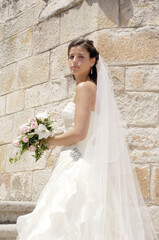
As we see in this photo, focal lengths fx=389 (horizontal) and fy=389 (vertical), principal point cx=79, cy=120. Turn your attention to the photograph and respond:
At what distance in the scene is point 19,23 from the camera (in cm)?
518

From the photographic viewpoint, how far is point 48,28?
461 cm

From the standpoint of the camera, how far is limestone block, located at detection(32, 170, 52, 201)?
4.23 m

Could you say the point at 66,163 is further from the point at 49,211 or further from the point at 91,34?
the point at 91,34

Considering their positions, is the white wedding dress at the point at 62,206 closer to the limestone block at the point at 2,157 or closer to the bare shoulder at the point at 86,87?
the bare shoulder at the point at 86,87

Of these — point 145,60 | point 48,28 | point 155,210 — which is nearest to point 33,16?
point 48,28

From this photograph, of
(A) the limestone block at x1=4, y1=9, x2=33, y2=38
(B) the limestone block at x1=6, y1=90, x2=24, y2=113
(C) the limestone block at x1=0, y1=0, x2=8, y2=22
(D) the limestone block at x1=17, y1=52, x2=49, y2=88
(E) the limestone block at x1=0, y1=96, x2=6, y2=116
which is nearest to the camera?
(D) the limestone block at x1=17, y1=52, x2=49, y2=88

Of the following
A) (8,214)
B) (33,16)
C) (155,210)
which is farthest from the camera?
(33,16)

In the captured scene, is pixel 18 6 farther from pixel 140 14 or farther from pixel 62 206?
pixel 62 206

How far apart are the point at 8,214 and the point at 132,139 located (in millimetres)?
1319

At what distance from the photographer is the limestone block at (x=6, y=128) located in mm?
4996

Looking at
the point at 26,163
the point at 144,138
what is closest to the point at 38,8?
the point at 26,163

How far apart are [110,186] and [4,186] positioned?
2.42 metres

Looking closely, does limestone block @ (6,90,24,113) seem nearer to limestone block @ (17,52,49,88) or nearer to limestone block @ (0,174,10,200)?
limestone block @ (17,52,49,88)

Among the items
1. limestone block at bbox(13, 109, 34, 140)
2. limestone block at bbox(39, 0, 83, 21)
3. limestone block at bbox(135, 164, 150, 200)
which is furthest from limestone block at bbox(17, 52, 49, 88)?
limestone block at bbox(135, 164, 150, 200)
